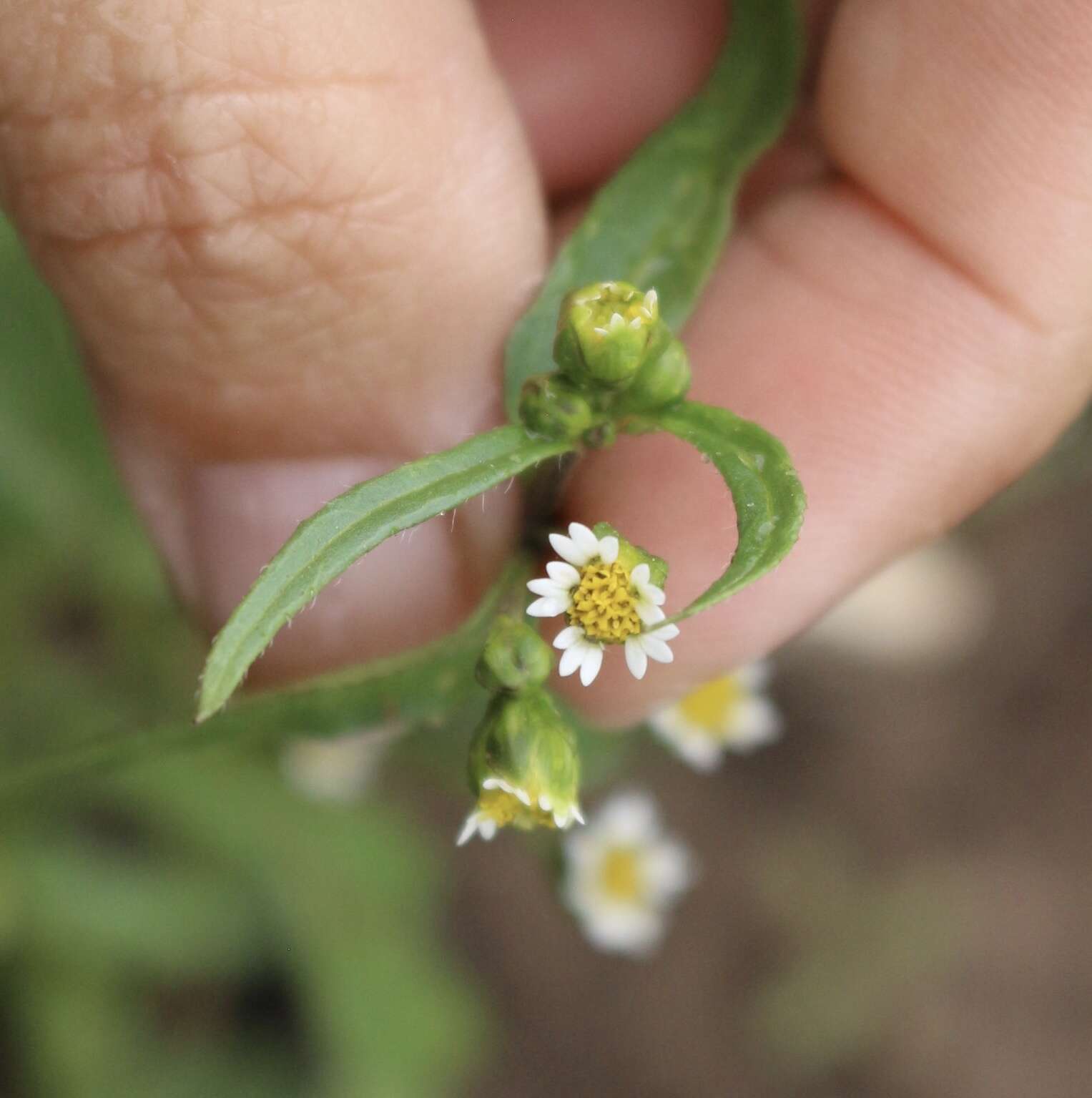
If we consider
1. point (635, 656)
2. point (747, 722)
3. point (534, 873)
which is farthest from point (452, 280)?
point (534, 873)

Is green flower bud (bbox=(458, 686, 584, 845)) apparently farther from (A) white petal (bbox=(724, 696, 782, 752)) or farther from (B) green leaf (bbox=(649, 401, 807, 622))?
(A) white petal (bbox=(724, 696, 782, 752))

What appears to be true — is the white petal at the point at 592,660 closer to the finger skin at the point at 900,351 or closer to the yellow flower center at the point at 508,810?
the yellow flower center at the point at 508,810

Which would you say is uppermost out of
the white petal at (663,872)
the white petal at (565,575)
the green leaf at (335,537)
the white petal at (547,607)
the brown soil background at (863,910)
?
the green leaf at (335,537)

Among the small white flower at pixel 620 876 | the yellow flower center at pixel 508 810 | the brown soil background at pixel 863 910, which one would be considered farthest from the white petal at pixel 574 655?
the brown soil background at pixel 863 910

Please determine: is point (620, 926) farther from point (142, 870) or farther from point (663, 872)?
point (142, 870)

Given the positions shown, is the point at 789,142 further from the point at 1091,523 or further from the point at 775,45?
the point at 1091,523

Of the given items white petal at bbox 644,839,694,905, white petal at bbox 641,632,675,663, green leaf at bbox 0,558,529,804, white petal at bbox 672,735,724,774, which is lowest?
white petal at bbox 644,839,694,905

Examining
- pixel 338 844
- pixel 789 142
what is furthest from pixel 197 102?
pixel 338 844

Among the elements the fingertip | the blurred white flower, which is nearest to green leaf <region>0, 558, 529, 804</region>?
the fingertip
